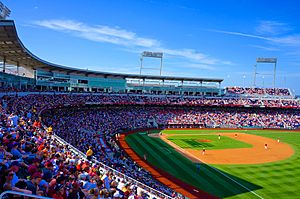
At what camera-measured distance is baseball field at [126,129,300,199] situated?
75.5 feet

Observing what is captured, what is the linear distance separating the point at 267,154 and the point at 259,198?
15.7 m

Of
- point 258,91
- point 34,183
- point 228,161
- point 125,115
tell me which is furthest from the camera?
point 258,91

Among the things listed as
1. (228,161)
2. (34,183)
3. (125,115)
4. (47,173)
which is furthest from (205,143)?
(34,183)

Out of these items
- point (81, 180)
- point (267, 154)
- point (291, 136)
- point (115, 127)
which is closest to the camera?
point (81, 180)

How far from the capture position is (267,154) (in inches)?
1375

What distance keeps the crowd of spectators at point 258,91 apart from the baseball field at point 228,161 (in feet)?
109

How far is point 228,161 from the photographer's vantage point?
3084 cm

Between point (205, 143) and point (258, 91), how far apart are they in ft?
164

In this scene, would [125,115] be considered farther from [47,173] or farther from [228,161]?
[47,173]

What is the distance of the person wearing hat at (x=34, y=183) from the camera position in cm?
538

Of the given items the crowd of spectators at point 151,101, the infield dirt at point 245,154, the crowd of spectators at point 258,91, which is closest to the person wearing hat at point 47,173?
the infield dirt at point 245,154

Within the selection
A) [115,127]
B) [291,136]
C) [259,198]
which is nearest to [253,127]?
[291,136]

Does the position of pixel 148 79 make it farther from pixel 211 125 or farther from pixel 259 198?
pixel 259 198

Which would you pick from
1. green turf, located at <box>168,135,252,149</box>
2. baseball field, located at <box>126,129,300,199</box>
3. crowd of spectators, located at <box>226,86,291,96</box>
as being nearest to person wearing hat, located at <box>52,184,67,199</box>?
baseball field, located at <box>126,129,300,199</box>
